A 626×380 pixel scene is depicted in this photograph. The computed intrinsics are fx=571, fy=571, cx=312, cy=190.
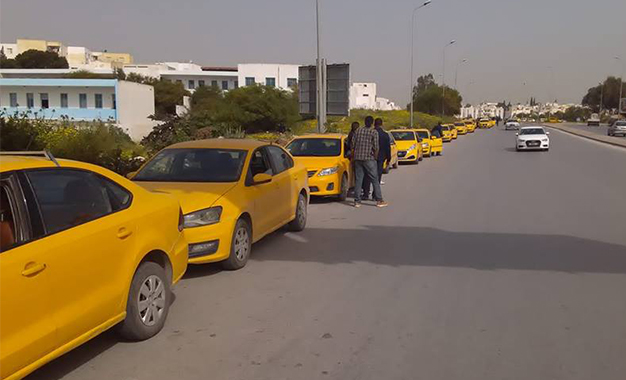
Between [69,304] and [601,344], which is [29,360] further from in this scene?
[601,344]

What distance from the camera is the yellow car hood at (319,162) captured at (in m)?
12.1

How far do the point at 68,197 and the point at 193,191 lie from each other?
8.97 feet

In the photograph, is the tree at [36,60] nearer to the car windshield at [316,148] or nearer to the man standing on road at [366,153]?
the car windshield at [316,148]

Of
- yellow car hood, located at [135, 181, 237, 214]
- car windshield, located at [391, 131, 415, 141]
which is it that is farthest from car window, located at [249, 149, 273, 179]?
car windshield, located at [391, 131, 415, 141]

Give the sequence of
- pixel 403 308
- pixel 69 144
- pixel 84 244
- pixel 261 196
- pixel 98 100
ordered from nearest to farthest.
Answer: pixel 84 244 → pixel 403 308 → pixel 261 196 → pixel 69 144 → pixel 98 100

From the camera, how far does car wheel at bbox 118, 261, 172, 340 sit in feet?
14.6

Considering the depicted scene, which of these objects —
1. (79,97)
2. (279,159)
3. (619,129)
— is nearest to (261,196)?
(279,159)

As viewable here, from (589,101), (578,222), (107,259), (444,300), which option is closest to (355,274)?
(444,300)

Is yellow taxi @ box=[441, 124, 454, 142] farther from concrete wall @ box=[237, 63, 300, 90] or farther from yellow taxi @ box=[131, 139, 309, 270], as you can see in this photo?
concrete wall @ box=[237, 63, 300, 90]

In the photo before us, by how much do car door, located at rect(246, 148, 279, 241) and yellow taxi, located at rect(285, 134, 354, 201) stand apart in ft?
11.5

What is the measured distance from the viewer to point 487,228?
9.18m

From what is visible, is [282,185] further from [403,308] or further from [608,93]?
[608,93]

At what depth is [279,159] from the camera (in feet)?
28.8

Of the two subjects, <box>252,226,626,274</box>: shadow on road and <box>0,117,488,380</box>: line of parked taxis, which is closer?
<box>0,117,488,380</box>: line of parked taxis
